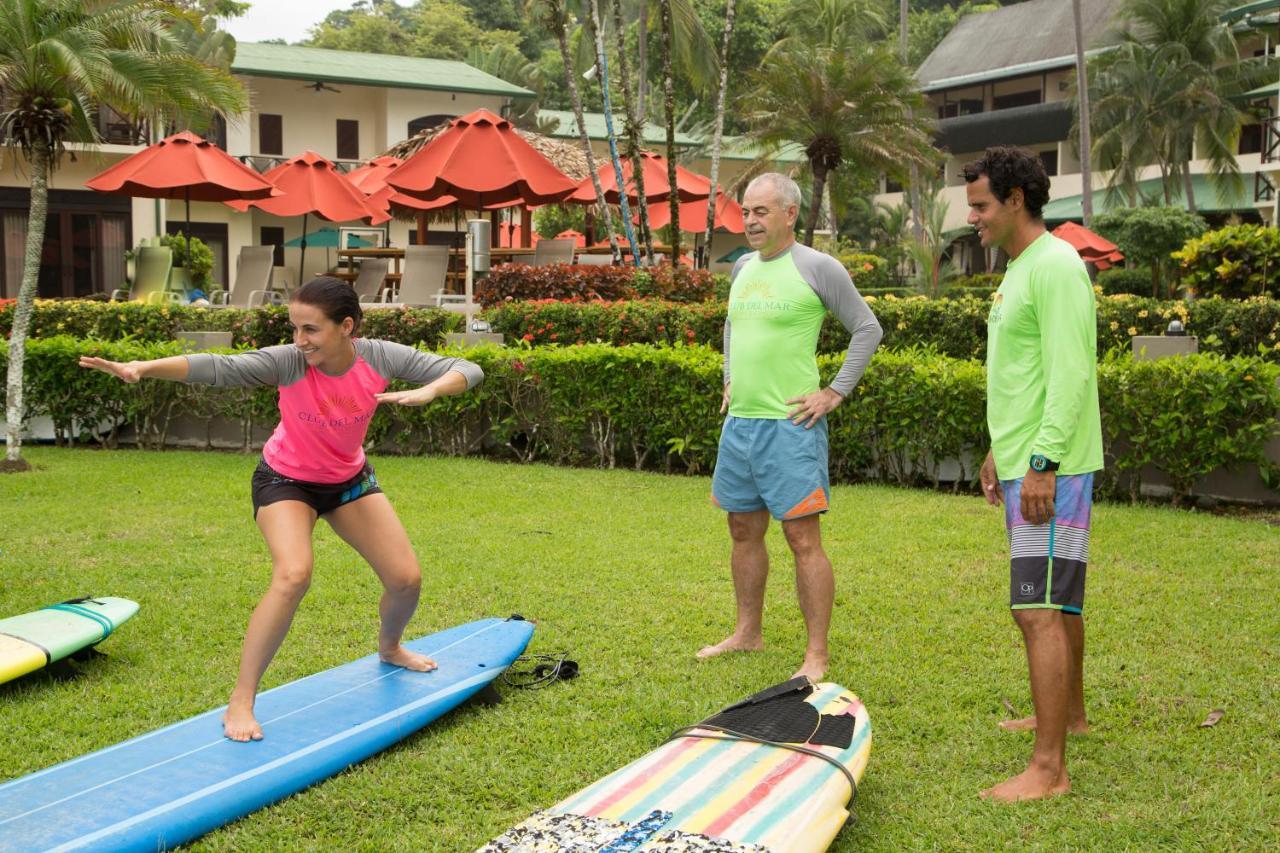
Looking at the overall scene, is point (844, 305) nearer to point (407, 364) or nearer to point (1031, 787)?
point (407, 364)

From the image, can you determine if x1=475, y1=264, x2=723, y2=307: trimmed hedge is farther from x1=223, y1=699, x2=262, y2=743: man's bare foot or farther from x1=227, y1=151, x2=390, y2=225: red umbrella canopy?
x1=223, y1=699, x2=262, y2=743: man's bare foot

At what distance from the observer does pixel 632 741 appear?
4562mm

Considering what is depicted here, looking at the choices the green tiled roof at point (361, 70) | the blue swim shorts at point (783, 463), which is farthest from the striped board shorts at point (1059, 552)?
the green tiled roof at point (361, 70)

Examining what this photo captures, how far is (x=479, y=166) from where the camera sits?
17.4 m

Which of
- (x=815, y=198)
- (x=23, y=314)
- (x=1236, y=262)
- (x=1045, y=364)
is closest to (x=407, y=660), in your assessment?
(x=1045, y=364)

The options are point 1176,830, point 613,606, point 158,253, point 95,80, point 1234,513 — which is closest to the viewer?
point 1176,830

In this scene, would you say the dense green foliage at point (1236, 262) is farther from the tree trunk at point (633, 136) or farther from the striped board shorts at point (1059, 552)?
the striped board shorts at point (1059, 552)

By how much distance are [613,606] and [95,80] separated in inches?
291

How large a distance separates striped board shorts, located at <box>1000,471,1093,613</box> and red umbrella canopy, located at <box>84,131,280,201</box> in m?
16.6

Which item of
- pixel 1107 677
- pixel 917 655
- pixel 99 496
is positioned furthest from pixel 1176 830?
pixel 99 496

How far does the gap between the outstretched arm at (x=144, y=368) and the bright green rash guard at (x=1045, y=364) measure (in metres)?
2.80

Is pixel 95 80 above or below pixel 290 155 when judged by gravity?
below

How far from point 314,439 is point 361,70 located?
34408 mm

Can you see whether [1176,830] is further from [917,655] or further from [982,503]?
[982,503]
